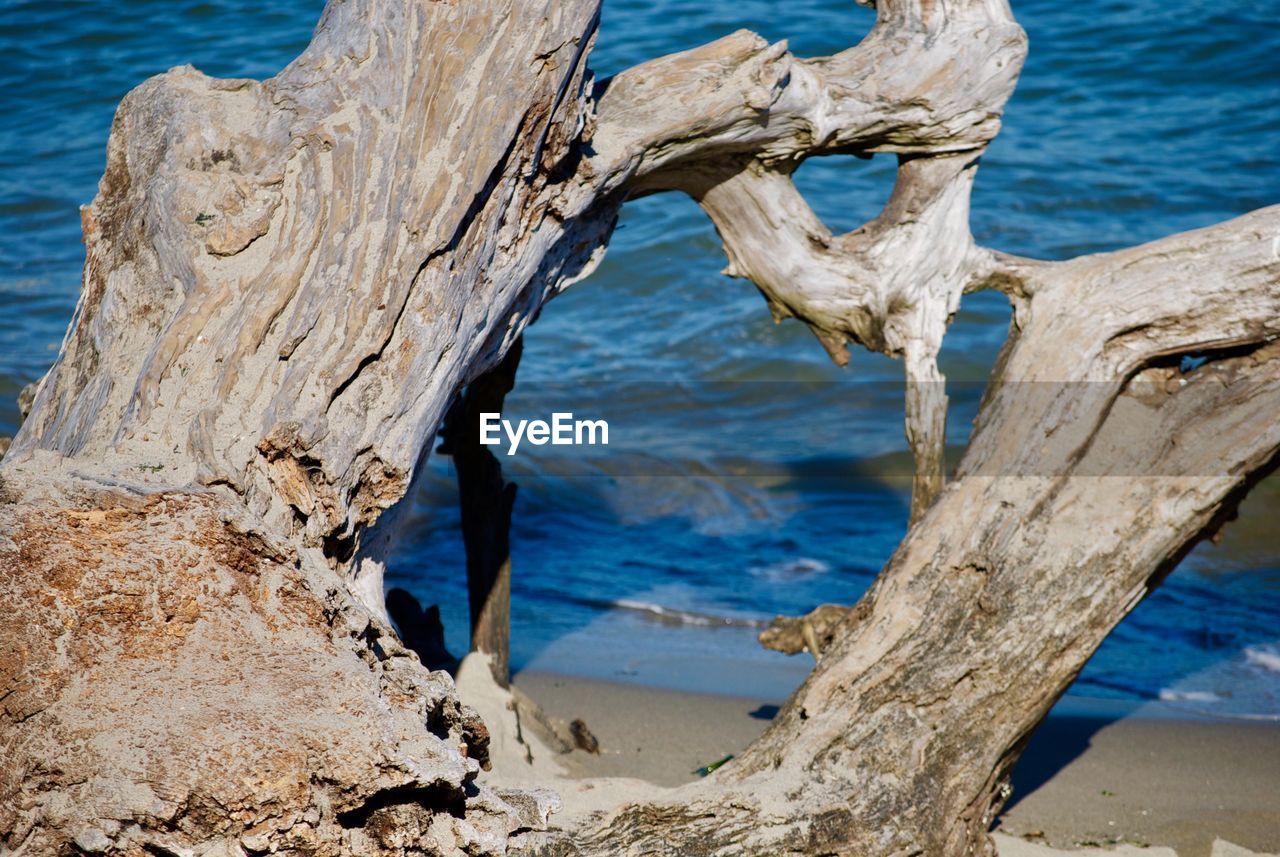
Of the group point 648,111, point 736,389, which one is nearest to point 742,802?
point 648,111

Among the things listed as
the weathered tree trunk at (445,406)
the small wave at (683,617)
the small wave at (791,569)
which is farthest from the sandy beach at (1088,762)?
the small wave at (791,569)

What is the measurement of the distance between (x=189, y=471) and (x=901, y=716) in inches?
67.5

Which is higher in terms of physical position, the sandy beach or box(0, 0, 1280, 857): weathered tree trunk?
box(0, 0, 1280, 857): weathered tree trunk

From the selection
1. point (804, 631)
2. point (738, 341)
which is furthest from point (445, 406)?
point (738, 341)

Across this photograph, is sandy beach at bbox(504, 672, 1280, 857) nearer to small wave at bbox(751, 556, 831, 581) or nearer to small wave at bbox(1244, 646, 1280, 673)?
small wave at bbox(1244, 646, 1280, 673)

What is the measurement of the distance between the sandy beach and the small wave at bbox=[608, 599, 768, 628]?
86 cm

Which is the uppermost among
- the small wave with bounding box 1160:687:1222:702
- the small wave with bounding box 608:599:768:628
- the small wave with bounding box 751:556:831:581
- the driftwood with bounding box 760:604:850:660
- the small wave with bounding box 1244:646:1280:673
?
the driftwood with bounding box 760:604:850:660

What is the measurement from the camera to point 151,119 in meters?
2.62

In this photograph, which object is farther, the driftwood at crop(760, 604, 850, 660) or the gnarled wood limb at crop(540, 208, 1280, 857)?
the driftwood at crop(760, 604, 850, 660)

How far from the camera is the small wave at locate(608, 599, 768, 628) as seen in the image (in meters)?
5.46

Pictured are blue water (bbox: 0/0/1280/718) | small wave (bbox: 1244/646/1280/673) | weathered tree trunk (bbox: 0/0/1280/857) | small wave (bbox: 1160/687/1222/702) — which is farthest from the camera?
blue water (bbox: 0/0/1280/718)

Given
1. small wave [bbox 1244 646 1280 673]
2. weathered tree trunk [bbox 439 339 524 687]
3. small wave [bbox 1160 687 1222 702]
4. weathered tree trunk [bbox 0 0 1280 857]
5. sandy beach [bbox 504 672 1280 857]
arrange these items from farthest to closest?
1. small wave [bbox 1244 646 1280 673]
2. small wave [bbox 1160 687 1222 702]
3. weathered tree trunk [bbox 439 339 524 687]
4. sandy beach [bbox 504 672 1280 857]
5. weathered tree trunk [bbox 0 0 1280 857]

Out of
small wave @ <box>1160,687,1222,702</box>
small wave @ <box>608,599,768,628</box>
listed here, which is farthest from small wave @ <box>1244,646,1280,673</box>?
small wave @ <box>608,599,768,628</box>

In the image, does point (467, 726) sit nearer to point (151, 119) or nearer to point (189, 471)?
point (189, 471)
